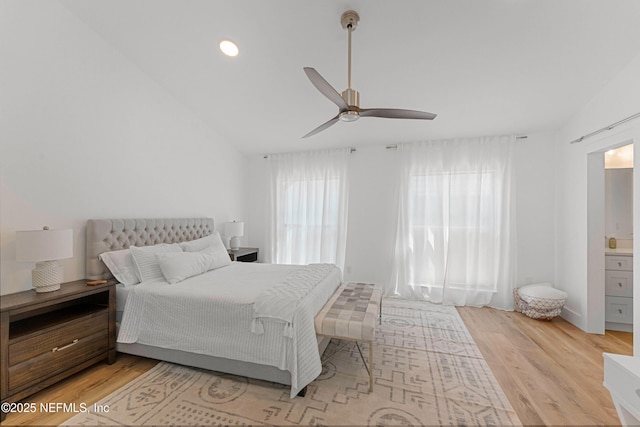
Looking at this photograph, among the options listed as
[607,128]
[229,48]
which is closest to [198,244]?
[229,48]

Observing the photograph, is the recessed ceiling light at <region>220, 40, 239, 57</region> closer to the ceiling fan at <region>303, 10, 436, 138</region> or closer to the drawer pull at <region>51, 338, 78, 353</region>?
the ceiling fan at <region>303, 10, 436, 138</region>

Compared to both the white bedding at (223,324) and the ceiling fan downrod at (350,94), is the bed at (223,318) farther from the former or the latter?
the ceiling fan downrod at (350,94)

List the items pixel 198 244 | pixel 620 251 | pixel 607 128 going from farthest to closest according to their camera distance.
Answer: pixel 198 244 → pixel 620 251 → pixel 607 128

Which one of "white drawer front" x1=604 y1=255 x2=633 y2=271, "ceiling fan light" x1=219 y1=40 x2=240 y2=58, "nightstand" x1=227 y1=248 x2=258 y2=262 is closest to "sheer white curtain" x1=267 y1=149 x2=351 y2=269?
"nightstand" x1=227 y1=248 x2=258 y2=262

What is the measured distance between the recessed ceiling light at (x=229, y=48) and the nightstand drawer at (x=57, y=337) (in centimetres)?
273

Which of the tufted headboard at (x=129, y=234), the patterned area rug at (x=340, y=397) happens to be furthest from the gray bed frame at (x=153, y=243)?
the patterned area rug at (x=340, y=397)

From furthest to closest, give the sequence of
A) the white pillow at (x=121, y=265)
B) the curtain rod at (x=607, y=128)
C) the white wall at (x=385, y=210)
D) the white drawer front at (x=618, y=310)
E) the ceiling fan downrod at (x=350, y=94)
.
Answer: the white wall at (x=385, y=210) → the white drawer front at (x=618, y=310) → the white pillow at (x=121, y=265) → the curtain rod at (x=607, y=128) → the ceiling fan downrod at (x=350, y=94)

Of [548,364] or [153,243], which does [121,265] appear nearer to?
[153,243]

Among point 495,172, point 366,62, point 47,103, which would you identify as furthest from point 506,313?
point 47,103

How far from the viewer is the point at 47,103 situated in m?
2.38

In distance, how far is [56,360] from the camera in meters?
2.01

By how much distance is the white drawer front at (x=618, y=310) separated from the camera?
311 centimetres

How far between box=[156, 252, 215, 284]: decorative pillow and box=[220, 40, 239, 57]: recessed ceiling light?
2.20 meters

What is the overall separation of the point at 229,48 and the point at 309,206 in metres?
2.72
